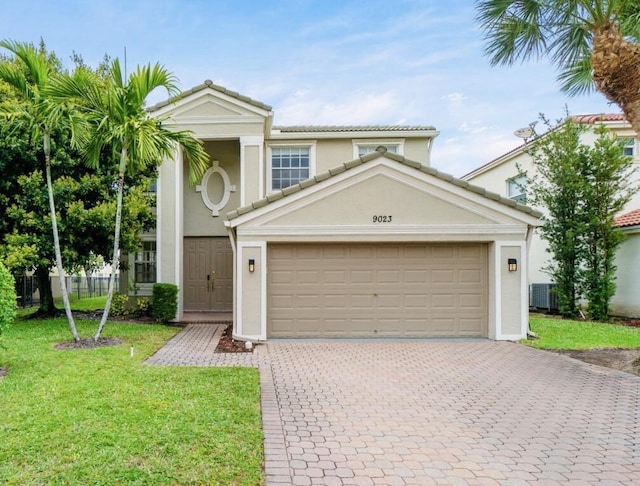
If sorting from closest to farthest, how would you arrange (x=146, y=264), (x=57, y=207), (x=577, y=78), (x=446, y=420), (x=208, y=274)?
(x=446, y=420) → (x=577, y=78) → (x=57, y=207) → (x=146, y=264) → (x=208, y=274)

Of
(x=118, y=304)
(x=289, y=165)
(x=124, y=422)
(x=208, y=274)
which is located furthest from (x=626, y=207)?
(x=118, y=304)

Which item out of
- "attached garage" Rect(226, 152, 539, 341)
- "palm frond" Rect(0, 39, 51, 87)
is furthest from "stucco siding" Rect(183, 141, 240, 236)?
"palm frond" Rect(0, 39, 51, 87)

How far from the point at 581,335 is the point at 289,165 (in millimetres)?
10604

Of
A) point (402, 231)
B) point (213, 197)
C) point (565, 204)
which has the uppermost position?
point (213, 197)

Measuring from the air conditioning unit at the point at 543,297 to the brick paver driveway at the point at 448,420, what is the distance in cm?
872

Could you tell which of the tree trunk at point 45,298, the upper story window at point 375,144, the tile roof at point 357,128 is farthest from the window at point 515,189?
the tree trunk at point 45,298

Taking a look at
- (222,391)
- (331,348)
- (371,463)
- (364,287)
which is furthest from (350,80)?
(371,463)

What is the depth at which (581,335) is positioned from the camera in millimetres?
10516

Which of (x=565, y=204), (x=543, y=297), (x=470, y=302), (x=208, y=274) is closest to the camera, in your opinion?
(x=470, y=302)

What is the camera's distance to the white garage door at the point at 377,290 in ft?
33.3

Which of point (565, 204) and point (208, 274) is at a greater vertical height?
point (565, 204)

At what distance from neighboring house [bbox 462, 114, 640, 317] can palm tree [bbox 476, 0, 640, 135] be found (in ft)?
19.7

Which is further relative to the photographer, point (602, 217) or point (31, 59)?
point (602, 217)

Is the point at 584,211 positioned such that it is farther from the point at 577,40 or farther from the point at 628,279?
the point at 577,40
